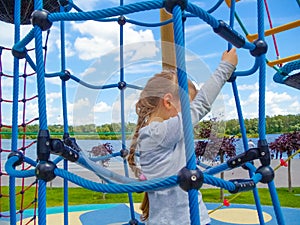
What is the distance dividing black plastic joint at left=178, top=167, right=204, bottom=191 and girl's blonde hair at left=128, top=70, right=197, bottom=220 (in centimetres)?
22

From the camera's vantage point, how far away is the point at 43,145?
557mm

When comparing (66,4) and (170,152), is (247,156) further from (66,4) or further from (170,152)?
(66,4)

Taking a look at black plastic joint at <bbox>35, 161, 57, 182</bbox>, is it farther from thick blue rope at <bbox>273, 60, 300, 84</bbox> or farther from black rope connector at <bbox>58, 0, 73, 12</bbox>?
thick blue rope at <bbox>273, 60, 300, 84</bbox>

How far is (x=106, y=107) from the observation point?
765mm

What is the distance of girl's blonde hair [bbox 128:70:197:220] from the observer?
0.69m

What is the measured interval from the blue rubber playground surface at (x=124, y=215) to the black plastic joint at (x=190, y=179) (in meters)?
2.31

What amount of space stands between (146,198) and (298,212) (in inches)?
106

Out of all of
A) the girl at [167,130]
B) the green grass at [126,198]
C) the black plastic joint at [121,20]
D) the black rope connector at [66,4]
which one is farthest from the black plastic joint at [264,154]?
the green grass at [126,198]

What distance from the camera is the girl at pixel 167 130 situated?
27.2 inches

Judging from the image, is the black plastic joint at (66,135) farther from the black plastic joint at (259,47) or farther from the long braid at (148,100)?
the black plastic joint at (259,47)

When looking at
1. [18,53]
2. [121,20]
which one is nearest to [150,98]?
[18,53]

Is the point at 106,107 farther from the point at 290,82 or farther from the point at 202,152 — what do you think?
the point at 290,82

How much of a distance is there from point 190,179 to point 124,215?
2.76 m

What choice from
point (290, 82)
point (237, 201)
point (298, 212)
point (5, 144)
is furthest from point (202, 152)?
point (237, 201)
